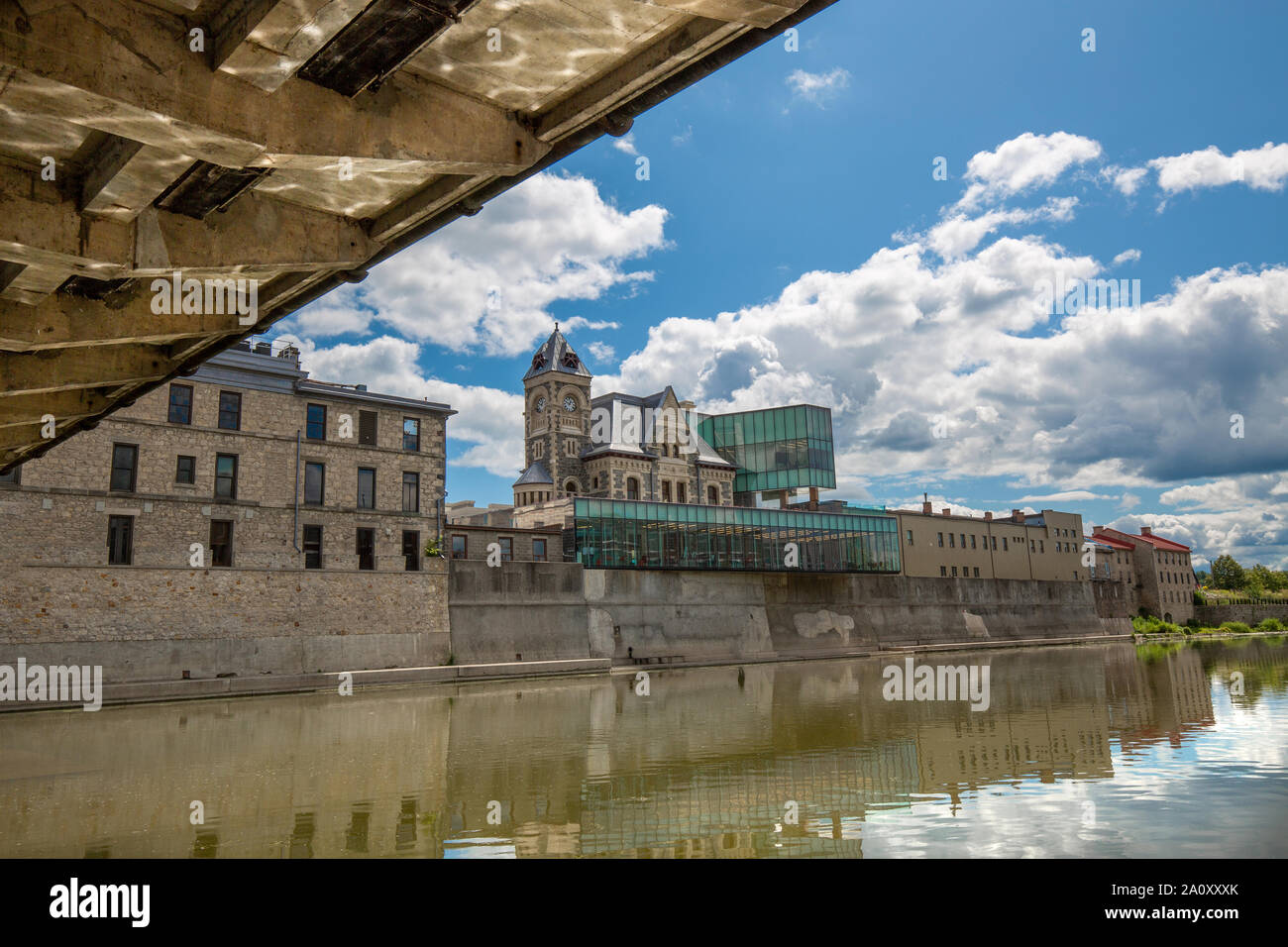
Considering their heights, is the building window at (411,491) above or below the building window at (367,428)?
below

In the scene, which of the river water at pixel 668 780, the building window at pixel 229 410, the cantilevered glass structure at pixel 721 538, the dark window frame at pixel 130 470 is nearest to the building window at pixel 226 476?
the building window at pixel 229 410

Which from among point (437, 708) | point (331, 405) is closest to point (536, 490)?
point (331, 405)

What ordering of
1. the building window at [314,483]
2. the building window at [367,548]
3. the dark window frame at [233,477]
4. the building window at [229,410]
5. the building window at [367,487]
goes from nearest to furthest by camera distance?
the dark window frame at [233,477] < the building window at [229,410] < the building window at [314,483] < the building window at [367,548] < the building window at [367,487]

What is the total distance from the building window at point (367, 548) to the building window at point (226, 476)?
5621mm

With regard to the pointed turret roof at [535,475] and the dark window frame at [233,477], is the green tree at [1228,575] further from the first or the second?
the dark window frame at [233,477]

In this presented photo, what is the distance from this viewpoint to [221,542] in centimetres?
3641

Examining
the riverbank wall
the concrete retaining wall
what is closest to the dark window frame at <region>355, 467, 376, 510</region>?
the riverbank wall

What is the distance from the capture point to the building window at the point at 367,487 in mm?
41031

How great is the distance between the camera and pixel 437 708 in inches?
1048

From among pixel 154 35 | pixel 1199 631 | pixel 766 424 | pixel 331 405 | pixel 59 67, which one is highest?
pixel 766 424

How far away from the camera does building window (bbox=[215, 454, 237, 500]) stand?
36.8m
